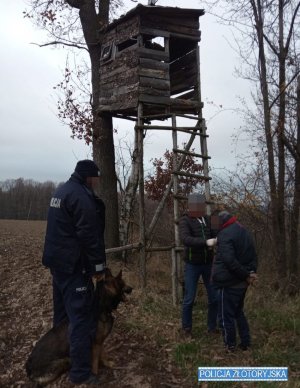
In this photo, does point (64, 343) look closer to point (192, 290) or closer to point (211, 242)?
point (192, 290)

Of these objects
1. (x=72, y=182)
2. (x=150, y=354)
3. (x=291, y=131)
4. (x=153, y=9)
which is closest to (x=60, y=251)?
(x=72, y=182)

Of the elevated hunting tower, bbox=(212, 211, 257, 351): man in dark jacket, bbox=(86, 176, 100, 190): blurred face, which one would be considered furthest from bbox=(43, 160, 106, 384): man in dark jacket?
the elevated hunting tower

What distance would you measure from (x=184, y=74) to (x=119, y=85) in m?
1.75

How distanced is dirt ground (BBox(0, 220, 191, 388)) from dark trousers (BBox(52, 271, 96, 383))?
283 millimetres

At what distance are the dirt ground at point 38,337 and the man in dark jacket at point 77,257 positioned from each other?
1.58 ft

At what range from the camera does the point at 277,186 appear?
35.1ft

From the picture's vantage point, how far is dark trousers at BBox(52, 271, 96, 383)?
5.00 meters

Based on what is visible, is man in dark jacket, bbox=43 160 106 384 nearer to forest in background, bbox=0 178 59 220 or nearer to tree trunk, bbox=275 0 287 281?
tree trunk, bbox=275 0 287 281

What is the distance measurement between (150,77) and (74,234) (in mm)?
5578

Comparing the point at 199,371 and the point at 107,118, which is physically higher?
the point at 107,118

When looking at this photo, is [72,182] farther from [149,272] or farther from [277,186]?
[277,186]

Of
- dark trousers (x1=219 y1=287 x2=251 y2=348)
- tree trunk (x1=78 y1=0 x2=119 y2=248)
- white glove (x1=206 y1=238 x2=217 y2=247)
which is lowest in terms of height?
dark trousers (x1=219 y1=287 x2=251 y2=348)

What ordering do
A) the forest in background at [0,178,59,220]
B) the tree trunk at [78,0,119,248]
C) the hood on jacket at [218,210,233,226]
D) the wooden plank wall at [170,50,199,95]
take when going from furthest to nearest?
1. the forest in background at [0,178,59,220]
2. the tree trunk at [78,0,119,248]
3. the wooden plank wall at [170,50,199,95]
4. the hood on jacket at [218,210,233,226]

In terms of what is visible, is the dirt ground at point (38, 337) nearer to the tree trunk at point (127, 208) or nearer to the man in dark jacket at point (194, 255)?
the man in dark jacket at point (194, 255)
